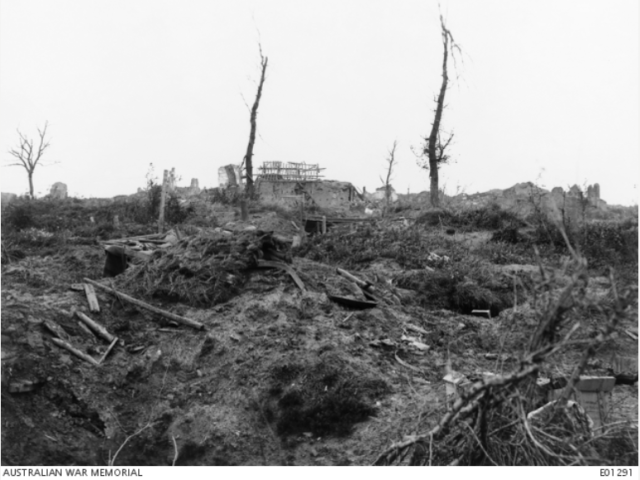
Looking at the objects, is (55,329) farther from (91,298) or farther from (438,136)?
(438,136)

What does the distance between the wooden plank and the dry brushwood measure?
4644 mm

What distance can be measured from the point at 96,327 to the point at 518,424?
5114mm

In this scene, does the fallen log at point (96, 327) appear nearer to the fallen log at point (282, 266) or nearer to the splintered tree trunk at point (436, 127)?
the fallen log at point (282, 266)

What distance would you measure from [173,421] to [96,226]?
9.79 metres

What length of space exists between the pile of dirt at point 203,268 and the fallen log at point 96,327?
866 mm

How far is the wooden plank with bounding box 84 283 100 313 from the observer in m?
7.39

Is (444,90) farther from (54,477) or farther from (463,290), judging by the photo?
(54,477)

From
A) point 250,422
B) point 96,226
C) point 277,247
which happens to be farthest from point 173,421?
point 96,226

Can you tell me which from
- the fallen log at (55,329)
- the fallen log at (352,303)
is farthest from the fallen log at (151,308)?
the fallen log at (352,303)

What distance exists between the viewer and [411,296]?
9453 mm

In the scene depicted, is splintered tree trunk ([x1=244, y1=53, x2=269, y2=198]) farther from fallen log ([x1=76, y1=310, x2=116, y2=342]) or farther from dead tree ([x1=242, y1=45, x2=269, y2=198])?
fallen log ([x1=76, y1=310, x2=116, y2=342])

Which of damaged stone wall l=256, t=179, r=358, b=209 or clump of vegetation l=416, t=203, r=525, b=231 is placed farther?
damaged stone wall l=256, t=179, r=358, b=209

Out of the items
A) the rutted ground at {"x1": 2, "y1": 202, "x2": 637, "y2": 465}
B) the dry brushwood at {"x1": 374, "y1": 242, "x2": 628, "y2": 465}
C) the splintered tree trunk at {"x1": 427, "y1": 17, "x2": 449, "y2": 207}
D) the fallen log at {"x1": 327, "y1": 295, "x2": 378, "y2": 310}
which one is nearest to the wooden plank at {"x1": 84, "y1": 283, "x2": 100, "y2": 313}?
the rutted ground at {"x1": 2, "y1": 202, "x2": 637, "y2": 465}

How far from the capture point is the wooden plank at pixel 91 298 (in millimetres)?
7391
